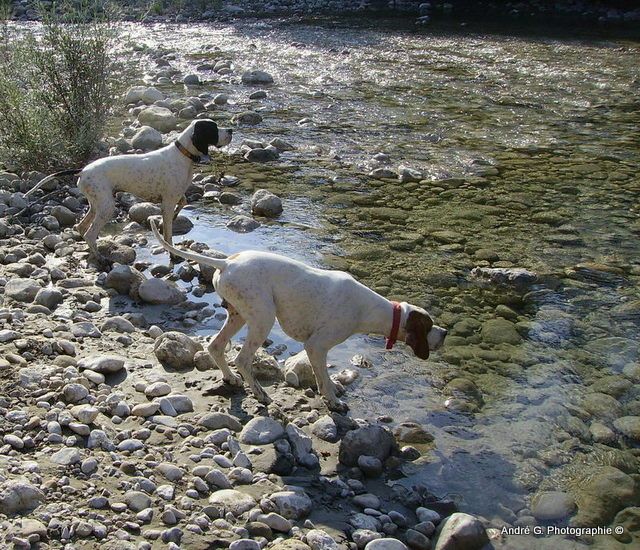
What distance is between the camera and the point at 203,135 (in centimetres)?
798

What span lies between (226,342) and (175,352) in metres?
0.49

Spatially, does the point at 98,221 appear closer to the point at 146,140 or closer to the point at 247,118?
the point at 146,140

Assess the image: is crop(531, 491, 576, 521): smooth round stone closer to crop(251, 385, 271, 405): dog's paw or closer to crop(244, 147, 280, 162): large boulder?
crop(251, 385, 271, 405): dog's paw

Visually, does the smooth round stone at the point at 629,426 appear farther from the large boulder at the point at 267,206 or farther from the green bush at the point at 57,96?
the green bush at the point at 57,96

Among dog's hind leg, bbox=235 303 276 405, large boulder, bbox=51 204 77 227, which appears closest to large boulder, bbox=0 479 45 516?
dog's hind leg, bbox=235 303 276 405

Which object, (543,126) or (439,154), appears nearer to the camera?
(439,154)

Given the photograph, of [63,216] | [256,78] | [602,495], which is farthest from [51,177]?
[256,78]

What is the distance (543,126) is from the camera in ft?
43.9

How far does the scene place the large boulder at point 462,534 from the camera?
14.1 feet

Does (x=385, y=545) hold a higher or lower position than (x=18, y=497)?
lower

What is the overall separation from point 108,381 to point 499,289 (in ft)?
12.4

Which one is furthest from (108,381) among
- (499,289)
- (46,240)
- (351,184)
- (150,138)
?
(150,138)

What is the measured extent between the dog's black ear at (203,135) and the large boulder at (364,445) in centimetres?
387

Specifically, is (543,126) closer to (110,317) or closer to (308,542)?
(110,317)
